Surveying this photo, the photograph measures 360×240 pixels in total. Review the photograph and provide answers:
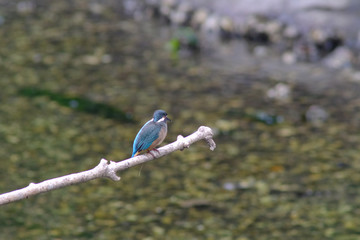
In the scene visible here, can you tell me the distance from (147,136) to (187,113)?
3.75 metres

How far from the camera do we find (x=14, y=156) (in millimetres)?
5305

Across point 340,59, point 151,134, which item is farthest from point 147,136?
point 340,59

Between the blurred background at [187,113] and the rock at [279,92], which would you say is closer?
the blurred background at [187,113]

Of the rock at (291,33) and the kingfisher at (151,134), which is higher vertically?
the rock at (291,33)

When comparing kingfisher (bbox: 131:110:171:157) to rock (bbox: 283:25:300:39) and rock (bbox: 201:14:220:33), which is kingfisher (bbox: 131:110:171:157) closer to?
rock (bbox: 283:25:300:39)

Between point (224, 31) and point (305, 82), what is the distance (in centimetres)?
202

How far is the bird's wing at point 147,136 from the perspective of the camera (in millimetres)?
2578

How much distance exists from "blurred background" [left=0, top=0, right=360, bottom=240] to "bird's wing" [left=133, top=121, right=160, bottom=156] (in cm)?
177

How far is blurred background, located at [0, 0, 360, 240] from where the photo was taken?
14.7 feet

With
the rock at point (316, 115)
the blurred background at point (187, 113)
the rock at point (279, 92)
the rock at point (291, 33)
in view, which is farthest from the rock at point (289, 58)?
the rock at point (316, 115)

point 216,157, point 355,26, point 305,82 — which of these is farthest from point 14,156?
point 355,26

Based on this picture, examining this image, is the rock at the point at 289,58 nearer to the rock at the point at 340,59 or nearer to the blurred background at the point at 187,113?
the blurred background at the point at 187,113

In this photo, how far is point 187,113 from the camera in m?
6.32

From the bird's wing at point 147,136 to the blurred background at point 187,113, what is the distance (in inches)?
69.7
